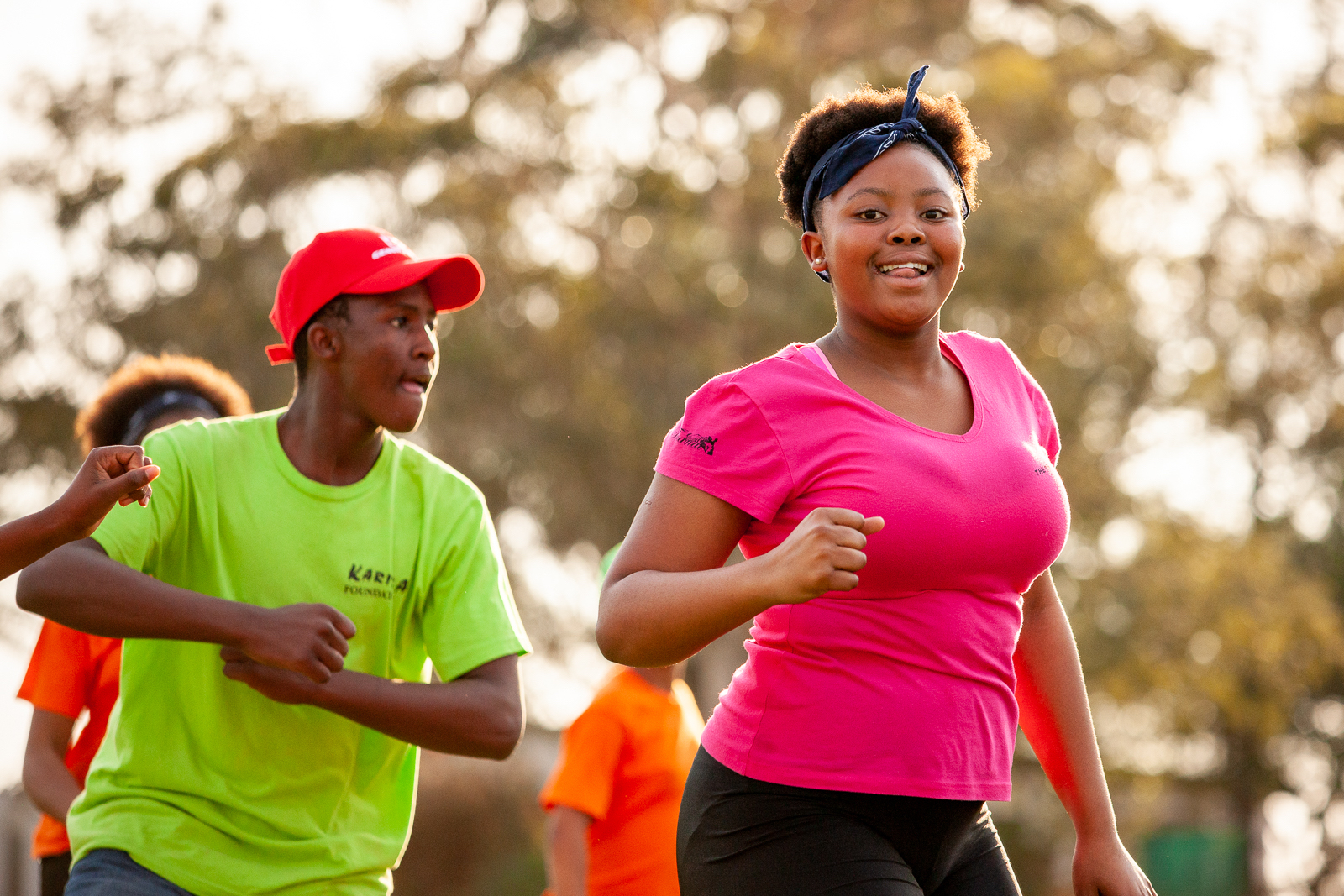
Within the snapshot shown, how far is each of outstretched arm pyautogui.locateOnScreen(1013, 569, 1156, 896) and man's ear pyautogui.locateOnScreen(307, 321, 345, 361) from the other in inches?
72.3

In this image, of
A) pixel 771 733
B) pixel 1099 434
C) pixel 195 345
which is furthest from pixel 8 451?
pixel 771 733

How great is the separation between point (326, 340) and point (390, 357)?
7.5 inches

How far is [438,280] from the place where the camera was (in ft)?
13.4

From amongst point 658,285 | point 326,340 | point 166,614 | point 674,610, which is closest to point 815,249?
point 674,610

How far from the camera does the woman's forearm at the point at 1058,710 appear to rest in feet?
10.3

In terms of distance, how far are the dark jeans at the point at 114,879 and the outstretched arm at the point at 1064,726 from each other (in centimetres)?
187

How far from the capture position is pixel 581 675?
18.1m

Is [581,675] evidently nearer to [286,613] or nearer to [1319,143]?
[1319,143]

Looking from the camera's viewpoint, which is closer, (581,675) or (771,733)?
(771,733)

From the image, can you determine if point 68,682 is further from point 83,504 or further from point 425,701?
point 83,504

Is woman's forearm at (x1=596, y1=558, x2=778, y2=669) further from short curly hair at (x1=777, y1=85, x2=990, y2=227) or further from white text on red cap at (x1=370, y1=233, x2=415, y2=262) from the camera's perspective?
white text on red cap at (x1=370, y1=233, x2=415, y2=262)

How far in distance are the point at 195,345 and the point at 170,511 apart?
14.9m

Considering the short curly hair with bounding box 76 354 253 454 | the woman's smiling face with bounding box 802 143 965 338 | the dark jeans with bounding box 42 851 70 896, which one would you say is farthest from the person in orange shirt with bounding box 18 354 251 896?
the woman's smiling face with bounding box 802 143 965 338

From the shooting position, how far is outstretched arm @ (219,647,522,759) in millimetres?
3291
